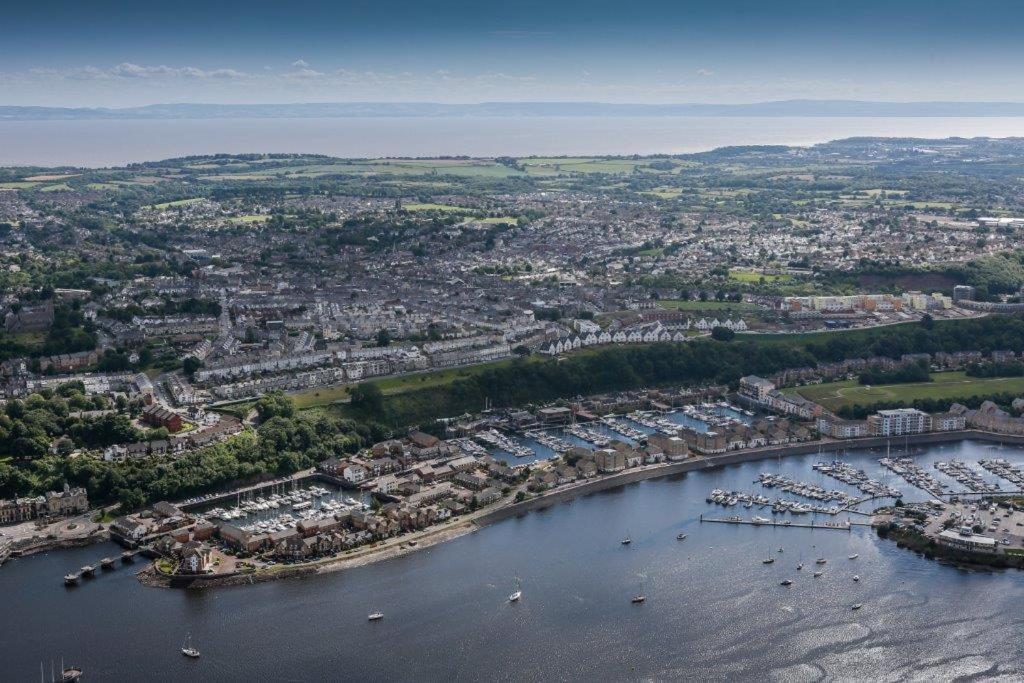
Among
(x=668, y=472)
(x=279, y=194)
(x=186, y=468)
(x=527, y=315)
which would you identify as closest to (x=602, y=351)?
(x=527, y=315)

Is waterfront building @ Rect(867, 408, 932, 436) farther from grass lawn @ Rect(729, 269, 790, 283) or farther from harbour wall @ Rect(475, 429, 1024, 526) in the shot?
grass lawn @ Rect(729, 269, 790, 283)

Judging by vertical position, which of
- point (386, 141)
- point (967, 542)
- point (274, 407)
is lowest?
point (967, 542)

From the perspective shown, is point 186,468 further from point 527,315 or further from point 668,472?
point 527,315

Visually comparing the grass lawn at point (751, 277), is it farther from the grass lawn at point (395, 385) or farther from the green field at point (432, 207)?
the green field at point (432, 207)

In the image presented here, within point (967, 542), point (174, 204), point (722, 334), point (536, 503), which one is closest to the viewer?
point (967, 542)

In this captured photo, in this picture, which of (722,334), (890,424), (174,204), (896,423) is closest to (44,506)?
(890,424)

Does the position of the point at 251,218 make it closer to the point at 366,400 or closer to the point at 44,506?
the point at 366,400

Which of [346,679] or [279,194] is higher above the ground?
[279,194]
